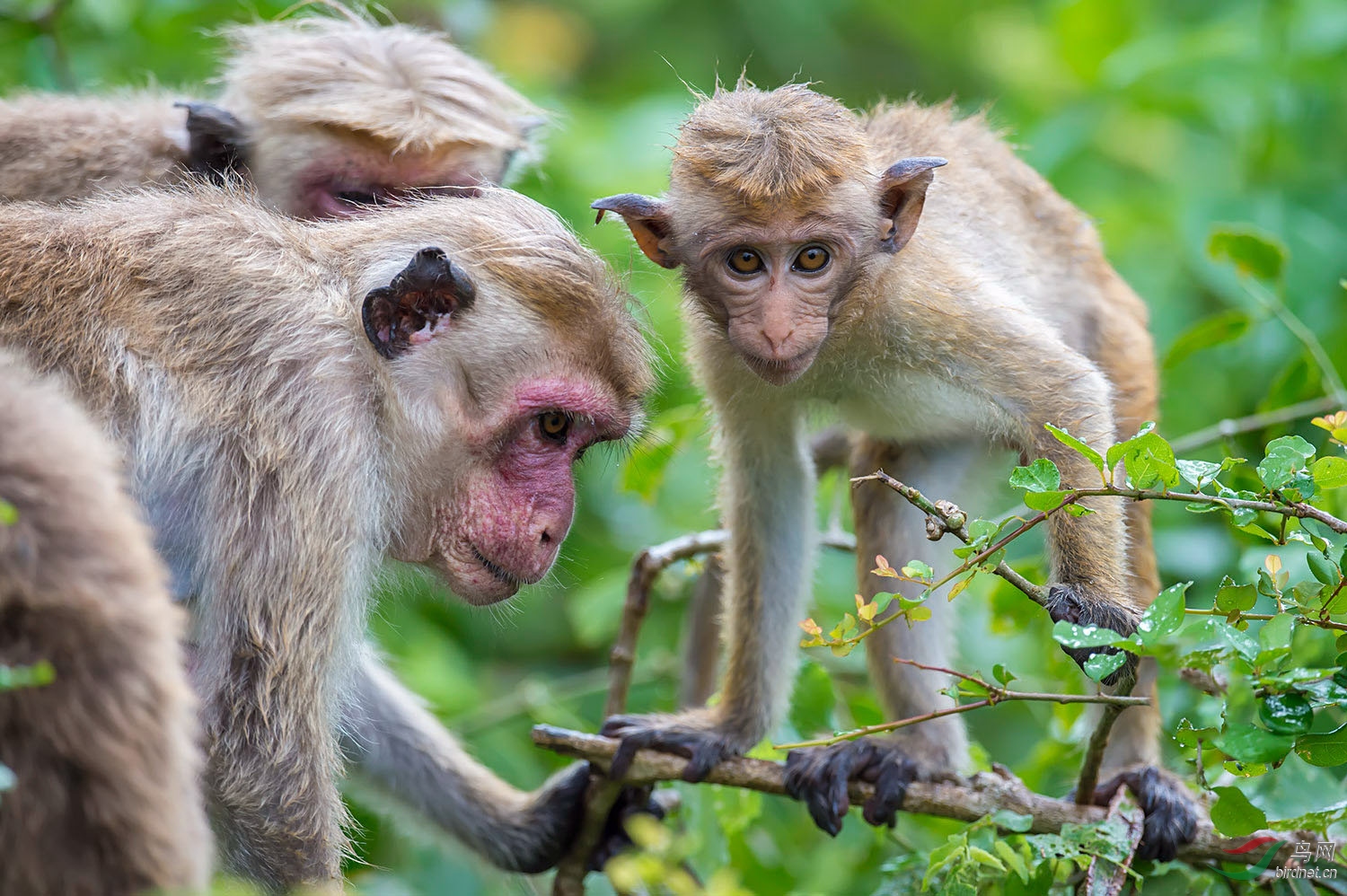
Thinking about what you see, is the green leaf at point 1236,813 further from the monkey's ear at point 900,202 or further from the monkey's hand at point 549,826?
the monkey's hand at point 549,826

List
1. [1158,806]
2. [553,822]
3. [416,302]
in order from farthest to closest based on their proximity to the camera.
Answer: [553,822] < [1158,806] < [416,302]

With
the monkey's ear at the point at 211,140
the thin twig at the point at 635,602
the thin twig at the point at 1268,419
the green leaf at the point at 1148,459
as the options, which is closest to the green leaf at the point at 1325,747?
the green leaf at the point at 1148,459

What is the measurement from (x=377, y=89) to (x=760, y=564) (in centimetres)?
253

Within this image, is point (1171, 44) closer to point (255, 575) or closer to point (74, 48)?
point (74, 48)

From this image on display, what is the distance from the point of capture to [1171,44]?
8625 mm

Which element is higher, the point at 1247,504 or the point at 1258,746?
the point at 1247,504

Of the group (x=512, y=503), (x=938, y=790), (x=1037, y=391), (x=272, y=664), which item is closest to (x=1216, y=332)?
(x=1037, y=391)

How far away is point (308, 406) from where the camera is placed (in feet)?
13.3

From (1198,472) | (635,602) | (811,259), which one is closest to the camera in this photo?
(1198,472)

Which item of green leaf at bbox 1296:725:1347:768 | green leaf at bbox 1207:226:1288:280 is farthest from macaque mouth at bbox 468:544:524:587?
green leaf at bbox 1207:226:1288:280

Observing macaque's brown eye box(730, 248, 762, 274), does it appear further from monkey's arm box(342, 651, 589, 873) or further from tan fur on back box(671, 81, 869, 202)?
monkey's arm box(342, 651, 589, 873)

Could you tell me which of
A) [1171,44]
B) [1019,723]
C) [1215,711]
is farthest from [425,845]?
[1171,44]

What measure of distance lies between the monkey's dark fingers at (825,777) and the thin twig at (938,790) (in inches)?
1.9

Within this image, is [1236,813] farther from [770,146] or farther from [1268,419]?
[770,146]
